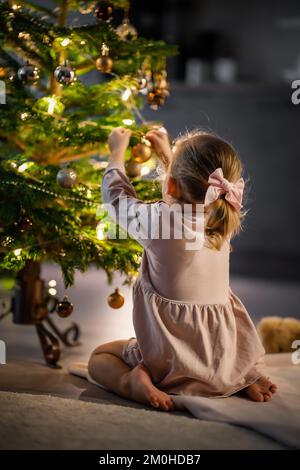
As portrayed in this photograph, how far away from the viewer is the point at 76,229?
1546 mm

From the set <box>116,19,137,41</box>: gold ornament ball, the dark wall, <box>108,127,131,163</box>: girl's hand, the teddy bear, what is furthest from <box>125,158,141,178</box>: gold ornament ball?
the dark wall

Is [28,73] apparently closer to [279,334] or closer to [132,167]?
[132,167]

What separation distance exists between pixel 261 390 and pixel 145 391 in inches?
9.6

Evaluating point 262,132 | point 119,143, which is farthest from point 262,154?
point 119,143

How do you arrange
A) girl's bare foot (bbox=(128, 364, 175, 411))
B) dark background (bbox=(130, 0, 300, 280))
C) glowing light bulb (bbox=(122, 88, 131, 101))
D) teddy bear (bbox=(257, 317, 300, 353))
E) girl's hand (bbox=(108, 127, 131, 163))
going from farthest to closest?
dark background (bbox=(130, 0, 300, 280)) < teddy bear (bbox=(257, 317, 300, 353)) < glowing light bulb (bbox=(122, 88, 131, 101)) < girl's hand (bbox=(108, 127, 131, 163)) < girl's bare foot (bbox=(128, 364, 175, 411))

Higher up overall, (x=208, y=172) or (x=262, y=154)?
(x=208, y=172)

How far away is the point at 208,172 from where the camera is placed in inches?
52.1

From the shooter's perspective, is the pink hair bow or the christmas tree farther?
the christmas tree

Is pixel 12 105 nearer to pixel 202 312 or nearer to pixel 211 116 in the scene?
pixel 202 312

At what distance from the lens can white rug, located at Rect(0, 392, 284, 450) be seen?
104cm

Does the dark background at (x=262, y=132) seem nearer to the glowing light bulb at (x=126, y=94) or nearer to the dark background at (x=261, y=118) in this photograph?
the dark background at (x=261, y=118)

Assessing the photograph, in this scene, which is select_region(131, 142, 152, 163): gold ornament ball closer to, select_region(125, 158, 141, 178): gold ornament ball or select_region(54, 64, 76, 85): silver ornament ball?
select_region(125, 158, 141, 178): gold ornament ball

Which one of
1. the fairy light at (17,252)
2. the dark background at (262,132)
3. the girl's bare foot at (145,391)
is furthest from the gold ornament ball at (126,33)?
the dark background at (262,132)

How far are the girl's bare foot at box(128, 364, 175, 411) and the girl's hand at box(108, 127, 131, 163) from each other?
43cm
